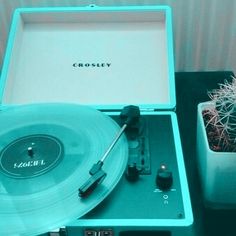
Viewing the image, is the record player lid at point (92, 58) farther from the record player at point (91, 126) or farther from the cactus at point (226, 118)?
the cactus at point (226, 118)

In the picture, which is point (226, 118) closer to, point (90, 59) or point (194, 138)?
point (194, 138)

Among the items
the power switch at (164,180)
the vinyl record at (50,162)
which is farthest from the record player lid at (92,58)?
the power switch at (164,180)

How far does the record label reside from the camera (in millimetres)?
721

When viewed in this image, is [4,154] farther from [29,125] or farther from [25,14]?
[25,14]

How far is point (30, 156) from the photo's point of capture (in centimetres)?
75

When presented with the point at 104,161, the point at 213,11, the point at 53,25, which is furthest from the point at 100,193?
the point at 213,11

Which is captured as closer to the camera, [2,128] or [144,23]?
[2,128]

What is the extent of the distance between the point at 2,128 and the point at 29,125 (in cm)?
5

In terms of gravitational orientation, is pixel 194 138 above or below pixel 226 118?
below

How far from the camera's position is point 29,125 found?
2.71 ft

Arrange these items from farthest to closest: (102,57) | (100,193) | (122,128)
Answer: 1. (102,57)
2. (122,128)
3. (100,193)

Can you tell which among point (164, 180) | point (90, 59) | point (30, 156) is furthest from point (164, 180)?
point (90, 59)

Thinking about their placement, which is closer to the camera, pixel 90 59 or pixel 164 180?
pixel 164 180

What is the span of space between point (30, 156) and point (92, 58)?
13.9 inches
